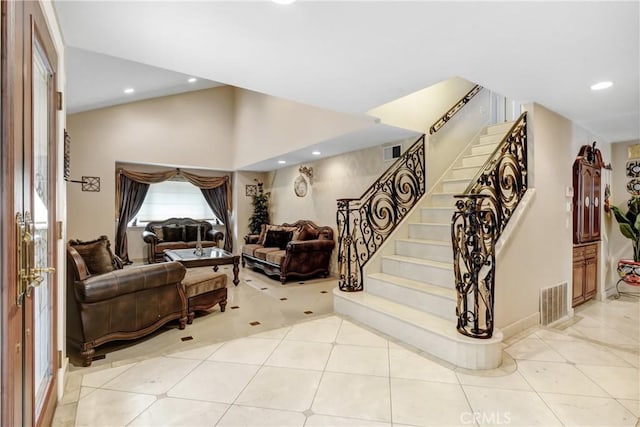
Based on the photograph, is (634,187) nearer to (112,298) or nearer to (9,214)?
(9,214)

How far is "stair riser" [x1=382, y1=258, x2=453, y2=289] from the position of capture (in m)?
3.23

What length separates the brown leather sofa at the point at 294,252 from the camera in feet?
17.5

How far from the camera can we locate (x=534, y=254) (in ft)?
10.8

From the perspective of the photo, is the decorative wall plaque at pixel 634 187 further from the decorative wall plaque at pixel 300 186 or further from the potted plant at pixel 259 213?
the potted plant at pixel 259 213

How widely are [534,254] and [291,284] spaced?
139 inches

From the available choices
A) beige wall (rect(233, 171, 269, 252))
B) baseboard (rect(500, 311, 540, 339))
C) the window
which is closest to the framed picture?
beige wall (rect(233, 171, 269, 252))

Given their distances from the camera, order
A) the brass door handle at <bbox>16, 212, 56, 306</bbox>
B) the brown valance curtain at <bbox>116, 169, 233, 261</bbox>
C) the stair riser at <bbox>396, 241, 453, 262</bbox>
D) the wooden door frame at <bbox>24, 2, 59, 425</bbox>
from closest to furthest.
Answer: the brass door handle at <bbox>16, 212, 56, 306</bbox>
the wooden door frame at <bbox>24, 2, 59, 425</bbox>
the stair riser at <bbox>396, 241, 453, 262</bbox>
the brown valance curtain at <bbox>116, 169, 233, 261</bbox>

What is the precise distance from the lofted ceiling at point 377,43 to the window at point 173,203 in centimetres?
604

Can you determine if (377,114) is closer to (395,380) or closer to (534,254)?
(534,254)

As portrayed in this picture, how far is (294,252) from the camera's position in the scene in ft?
17.4

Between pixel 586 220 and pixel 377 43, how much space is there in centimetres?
392

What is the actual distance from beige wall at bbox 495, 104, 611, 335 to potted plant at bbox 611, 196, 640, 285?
A: 4.64 feet

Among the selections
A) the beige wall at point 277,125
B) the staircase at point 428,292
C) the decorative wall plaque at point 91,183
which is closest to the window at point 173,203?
the decorative wall plaque at point 91,183

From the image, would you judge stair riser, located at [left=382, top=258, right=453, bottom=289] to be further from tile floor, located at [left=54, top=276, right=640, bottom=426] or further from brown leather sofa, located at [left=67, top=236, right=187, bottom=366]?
brown leather sofa, located at [left=67, top=236, right=187, bottom=366]
